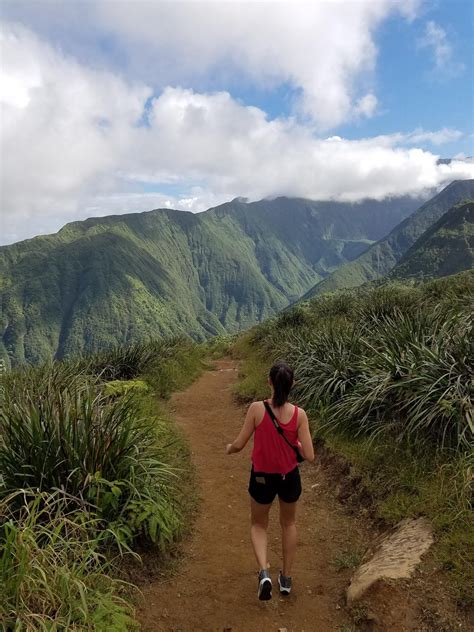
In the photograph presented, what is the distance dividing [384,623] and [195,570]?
74.3 inches

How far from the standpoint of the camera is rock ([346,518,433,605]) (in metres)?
3.45

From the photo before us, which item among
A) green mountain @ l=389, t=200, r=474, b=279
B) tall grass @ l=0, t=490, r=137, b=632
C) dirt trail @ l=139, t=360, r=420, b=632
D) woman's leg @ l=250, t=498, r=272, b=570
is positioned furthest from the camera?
green mountain @ l=389, t=200, r=474, b=279

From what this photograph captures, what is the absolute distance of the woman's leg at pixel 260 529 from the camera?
3721mm

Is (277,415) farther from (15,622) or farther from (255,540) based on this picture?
(15,622)

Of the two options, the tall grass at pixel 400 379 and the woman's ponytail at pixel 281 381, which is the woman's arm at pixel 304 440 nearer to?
the woman's ponytail at pixel 281 381

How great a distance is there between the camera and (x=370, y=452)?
5.72 m

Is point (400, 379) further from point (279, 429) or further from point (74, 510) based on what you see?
point (74, 510)

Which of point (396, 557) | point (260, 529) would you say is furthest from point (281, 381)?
point (396, 557)

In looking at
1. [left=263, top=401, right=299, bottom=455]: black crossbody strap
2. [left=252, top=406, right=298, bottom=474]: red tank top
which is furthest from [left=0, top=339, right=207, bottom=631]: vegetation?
[left=263, top=401, right=299, bottom=455]: black crossbody strap

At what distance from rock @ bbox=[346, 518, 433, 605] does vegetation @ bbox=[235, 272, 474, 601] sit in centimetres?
14

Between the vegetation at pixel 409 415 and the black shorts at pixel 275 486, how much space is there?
130 centimetres

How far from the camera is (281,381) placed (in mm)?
3467

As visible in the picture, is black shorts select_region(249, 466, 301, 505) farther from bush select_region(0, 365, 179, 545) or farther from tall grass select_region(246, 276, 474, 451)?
tall grass select_region(246, 276, 474, 451)

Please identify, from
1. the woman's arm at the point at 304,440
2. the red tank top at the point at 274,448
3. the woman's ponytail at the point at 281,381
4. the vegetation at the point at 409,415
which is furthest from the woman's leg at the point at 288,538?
the vegetation at the point at 409,415
